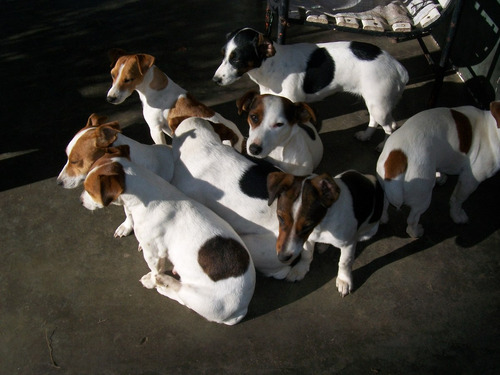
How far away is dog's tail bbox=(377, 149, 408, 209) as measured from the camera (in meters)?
4.29

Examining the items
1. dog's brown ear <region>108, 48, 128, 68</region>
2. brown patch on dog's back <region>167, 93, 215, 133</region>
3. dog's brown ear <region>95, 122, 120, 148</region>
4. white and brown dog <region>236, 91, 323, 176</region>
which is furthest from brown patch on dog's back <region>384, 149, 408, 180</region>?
dog's brown ear <region>108, 48, 128, 68</region>

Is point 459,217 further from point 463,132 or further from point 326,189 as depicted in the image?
point 326,189

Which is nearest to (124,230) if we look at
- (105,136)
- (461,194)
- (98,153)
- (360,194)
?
(98,153)

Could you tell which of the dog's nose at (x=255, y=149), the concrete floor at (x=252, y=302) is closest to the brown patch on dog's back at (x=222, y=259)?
the concrete floor at (x=252, y=302)

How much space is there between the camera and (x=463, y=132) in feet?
15.1

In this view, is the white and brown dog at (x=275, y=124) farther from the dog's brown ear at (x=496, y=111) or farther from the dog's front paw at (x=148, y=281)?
the dog's brown ear at (x=496, y=111)

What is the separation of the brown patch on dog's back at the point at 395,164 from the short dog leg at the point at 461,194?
0.87 m

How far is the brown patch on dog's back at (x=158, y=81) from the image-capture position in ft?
17.5

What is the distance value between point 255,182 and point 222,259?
742 millimetres

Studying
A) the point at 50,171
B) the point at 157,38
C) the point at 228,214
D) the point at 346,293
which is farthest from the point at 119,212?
the point at 157,38

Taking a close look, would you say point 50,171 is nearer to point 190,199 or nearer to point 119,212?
point 119,212

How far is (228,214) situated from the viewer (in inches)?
172

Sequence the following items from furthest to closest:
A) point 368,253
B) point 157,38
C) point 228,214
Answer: point 157,38
point 368,253
point 228,214

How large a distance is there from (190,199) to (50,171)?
2237 mm
